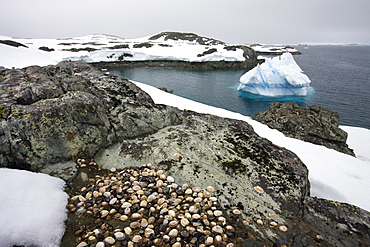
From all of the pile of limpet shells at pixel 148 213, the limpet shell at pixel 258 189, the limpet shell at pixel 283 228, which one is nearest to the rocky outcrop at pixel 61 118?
the pile of limpet shells at pixel 148 213

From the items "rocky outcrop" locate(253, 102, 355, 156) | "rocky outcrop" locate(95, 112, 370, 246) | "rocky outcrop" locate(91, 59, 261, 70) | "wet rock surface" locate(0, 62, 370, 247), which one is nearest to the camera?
"wet rock surface" locate(0, 62, 370, 247)

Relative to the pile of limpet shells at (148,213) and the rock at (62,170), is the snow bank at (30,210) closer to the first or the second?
the pile of limpet shells at (148,213)

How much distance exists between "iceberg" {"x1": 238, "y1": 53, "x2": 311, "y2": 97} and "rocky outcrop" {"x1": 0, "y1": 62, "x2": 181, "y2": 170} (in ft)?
69.8

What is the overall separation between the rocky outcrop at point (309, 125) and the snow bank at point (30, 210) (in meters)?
11.5

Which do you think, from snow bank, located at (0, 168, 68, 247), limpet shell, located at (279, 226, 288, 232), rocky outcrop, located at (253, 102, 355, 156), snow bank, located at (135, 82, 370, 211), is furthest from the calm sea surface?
snow bank, located at (0, 168, 68, 247)

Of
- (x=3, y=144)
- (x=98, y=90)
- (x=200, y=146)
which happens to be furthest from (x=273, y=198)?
(x=98, y=90)

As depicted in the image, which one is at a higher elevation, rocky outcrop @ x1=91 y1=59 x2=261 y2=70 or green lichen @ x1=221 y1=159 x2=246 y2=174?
rocky outcrop @ x1=91 y1=59 x2=261 y2=70

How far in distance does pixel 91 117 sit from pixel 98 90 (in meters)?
1.74

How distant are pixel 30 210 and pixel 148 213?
1523 millimetres

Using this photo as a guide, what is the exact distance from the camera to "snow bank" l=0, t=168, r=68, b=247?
226 cm

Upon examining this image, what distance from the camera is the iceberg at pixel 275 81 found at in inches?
917

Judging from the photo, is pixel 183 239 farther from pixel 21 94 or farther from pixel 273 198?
pixel 21 94

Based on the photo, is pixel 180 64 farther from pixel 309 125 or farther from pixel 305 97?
pixel 309 125

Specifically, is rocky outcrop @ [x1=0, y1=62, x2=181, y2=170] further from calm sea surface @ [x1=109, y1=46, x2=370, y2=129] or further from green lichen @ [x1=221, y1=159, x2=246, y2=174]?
calm sea surface @ [x1=109, y1=46, x2=370, y2=129]
